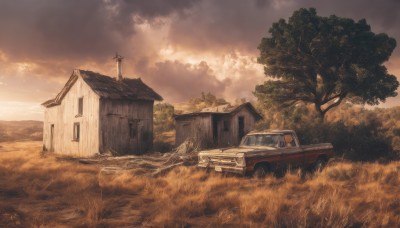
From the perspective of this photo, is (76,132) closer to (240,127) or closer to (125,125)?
(125,125)

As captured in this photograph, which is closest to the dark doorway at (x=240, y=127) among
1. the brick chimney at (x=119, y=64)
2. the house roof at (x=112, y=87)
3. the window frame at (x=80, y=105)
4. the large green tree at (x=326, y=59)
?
the large green tree at (x=326, y=59)

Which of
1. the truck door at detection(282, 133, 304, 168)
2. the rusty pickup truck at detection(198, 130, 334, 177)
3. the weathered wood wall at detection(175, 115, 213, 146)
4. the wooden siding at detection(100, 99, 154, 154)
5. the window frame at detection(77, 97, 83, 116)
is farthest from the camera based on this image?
the weathered wood wall at detection(175, 115, 213, 146)

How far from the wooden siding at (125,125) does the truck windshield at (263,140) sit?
12.2m

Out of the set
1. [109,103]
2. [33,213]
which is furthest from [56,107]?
[33,213]

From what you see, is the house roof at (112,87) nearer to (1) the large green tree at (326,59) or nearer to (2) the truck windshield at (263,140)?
(1) the large green tree at (326,59)

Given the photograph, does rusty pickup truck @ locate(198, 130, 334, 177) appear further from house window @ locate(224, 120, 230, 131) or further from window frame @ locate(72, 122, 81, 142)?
window frame @ locate(72, 122, 81, 142)

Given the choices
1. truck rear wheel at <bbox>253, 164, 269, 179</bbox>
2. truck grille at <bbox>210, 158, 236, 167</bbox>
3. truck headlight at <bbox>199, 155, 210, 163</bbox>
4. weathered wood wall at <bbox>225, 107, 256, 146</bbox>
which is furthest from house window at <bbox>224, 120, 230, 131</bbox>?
truck rear wheel at <bbox>253, 164, 269, 179</bbox>

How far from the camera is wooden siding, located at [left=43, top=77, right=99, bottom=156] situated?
22422 millimetres

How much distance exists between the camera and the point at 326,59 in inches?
995

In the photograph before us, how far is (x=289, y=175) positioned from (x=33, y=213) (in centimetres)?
794

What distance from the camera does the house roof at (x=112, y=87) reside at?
22.4 metres

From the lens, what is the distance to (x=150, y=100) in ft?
79.4

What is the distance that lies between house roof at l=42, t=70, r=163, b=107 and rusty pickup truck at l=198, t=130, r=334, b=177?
38.4ft

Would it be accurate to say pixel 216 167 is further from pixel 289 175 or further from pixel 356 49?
pixel 356 49
